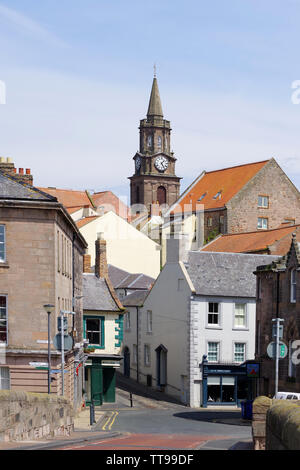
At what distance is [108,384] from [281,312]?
588 inches

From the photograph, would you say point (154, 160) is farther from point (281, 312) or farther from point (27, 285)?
point (27, 285)

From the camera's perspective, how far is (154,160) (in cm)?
15075

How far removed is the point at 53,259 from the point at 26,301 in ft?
6.96

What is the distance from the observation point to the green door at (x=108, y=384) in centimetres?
5572

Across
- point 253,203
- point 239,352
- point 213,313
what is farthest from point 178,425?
point 253,203

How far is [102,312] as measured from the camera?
56750 mm

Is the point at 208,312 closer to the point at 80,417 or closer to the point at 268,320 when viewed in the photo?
the point at 268,320

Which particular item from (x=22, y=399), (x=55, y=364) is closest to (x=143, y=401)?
(x=55, y=364)

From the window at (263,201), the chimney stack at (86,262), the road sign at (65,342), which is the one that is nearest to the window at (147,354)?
the chimney stack at (86,262)

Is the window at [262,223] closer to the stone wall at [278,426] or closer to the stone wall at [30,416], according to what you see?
the stone wall at [30,416]

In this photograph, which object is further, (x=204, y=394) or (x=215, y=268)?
(x=215, y=268)

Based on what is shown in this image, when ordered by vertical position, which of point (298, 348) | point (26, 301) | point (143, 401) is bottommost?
point (143, 401)

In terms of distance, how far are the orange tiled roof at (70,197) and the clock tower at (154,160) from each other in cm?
3353
